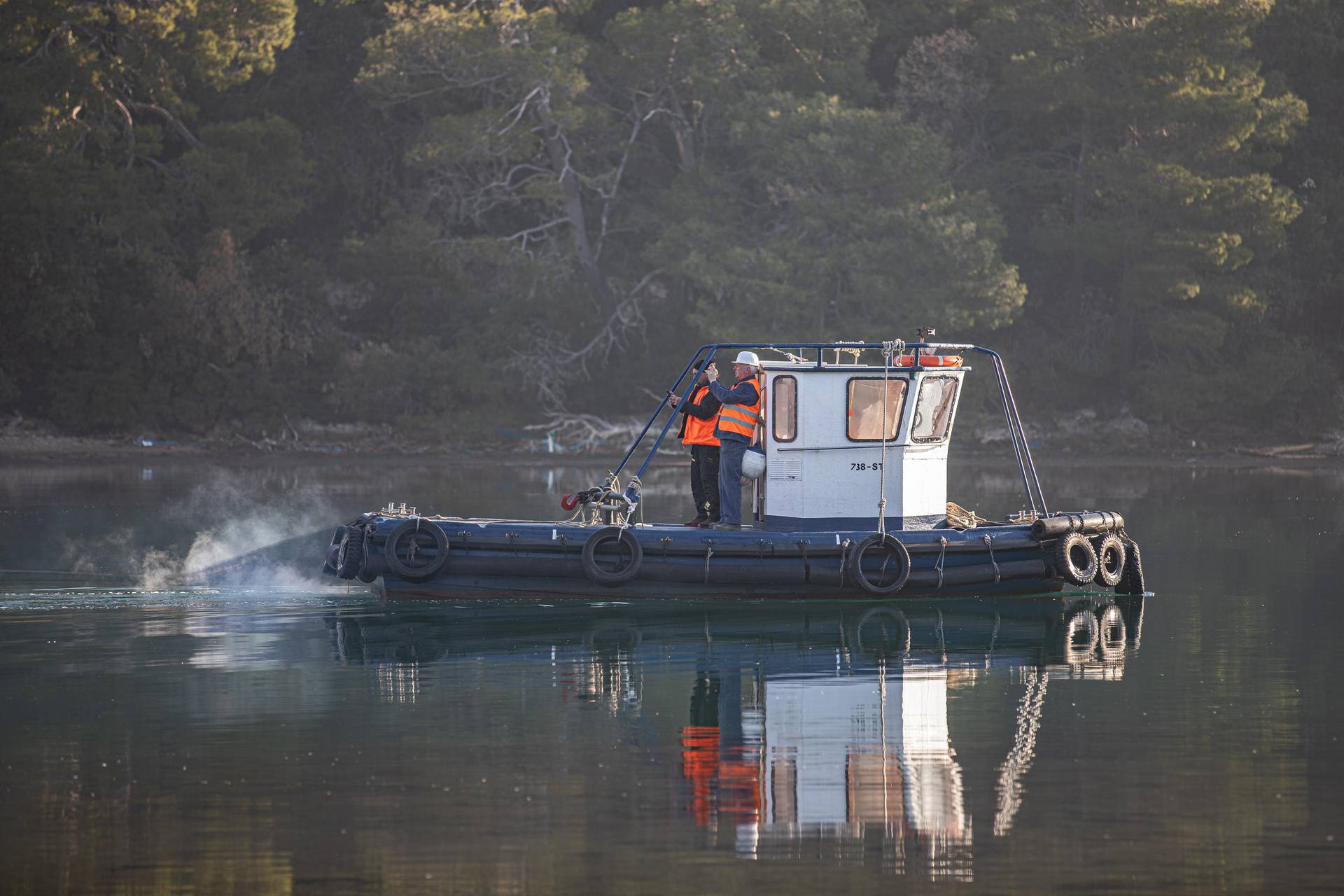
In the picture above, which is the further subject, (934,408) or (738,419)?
(934,408)

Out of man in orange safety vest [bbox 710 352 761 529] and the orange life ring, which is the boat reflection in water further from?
the orange life ring

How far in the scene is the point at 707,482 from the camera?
17891 mm

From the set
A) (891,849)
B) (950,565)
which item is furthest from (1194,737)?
(950,565)

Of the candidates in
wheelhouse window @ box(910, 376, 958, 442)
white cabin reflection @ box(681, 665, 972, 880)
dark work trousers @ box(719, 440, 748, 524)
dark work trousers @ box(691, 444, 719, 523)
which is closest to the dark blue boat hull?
dark work trousers @ box(719, 440, 748, 524)

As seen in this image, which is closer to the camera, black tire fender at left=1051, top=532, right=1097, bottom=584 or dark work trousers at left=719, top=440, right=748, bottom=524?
black tire fender at left=1051, top=532, right=1097, bottom=584

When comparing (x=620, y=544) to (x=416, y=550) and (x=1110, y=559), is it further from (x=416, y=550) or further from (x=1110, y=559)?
(x=1110, y=559)

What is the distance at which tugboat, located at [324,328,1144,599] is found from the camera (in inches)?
679

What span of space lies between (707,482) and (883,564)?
197 cm

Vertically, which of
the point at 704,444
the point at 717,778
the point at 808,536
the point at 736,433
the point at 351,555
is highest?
the point at 736,433

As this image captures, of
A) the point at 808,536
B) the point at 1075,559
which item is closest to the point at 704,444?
the point at 808,536

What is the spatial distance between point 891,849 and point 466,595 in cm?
909

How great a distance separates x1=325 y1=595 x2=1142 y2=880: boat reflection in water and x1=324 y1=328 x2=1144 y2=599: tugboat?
31 centimetres

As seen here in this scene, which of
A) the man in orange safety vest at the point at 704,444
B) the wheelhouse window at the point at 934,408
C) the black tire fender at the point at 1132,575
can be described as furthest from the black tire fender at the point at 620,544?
the black tire fender at the point at 1132,575

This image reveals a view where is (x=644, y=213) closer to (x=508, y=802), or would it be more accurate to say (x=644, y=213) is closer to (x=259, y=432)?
(x=259, y=432)
